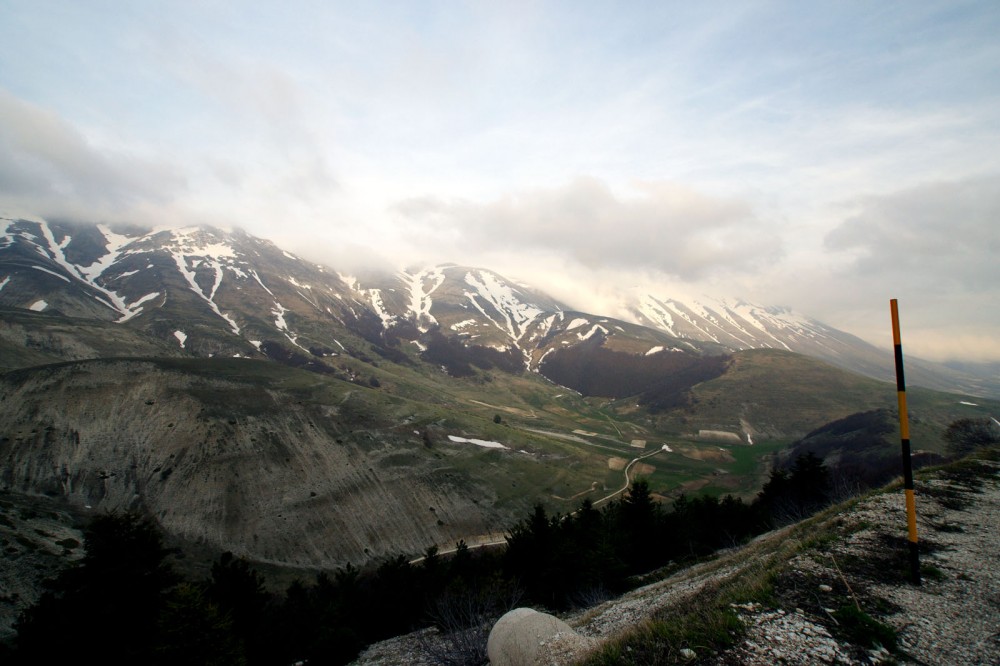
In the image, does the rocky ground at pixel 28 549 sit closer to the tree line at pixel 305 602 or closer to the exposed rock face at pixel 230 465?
the tree line at pixel 305 602

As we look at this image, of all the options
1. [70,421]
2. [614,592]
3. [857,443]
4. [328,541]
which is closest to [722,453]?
[857,443]

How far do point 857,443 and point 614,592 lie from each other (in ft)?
496

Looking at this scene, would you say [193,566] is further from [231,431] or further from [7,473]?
[7,473]

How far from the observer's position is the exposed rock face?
77.9 metres

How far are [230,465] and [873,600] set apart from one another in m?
102

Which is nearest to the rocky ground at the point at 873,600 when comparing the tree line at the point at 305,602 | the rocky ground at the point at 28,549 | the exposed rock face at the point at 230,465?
the tree line at the point at 305,602

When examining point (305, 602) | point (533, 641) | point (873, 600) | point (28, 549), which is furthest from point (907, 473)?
point (28, 549)

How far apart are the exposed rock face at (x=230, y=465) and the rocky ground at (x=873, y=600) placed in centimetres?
7680

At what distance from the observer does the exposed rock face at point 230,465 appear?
77.9 m

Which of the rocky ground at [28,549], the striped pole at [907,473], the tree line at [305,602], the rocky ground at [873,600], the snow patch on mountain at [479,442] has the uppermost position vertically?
the striped pole at [907,473]

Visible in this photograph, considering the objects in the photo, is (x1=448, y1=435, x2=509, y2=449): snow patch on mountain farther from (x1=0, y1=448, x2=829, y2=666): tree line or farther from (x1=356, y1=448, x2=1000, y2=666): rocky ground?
(x1=356, y1=448, x2=1000, y2=666): rocky ground

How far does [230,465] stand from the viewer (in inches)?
3445

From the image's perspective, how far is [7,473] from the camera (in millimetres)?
75875

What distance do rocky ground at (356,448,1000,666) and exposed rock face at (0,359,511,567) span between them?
252ft
